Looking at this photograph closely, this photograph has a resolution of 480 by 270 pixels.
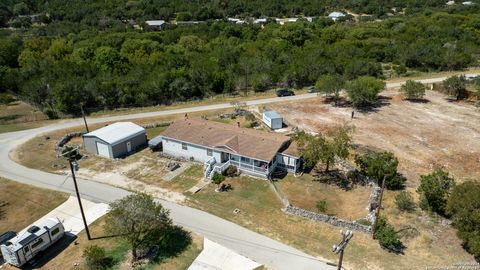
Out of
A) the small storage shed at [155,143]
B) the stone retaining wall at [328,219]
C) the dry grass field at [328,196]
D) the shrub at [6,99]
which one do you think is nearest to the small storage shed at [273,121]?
the dry grass field at [328,196]

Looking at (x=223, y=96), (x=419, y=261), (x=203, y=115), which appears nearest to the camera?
(x=419, y=261)

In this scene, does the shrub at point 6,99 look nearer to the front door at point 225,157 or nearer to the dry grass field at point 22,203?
the dry grass field at point 22,203

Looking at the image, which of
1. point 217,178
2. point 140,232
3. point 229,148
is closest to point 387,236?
point 217,178

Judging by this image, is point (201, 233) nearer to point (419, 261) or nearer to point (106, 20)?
point (419, 261)

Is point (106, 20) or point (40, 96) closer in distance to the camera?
point (40, 96)

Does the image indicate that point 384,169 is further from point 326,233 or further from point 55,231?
point 55,231

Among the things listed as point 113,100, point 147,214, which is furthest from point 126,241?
point 113,100

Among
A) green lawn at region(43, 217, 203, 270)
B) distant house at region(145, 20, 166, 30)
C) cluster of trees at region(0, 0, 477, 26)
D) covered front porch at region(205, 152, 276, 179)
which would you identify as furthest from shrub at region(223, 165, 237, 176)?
cluster of trees at region(0, 0, 477, 26)
